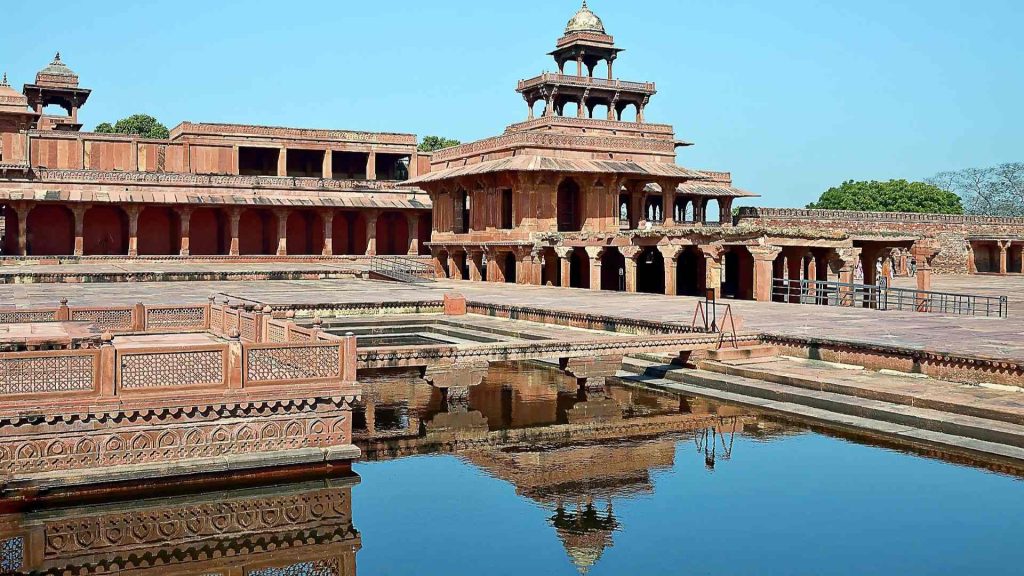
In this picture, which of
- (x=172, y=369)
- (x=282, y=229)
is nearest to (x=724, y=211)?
(x=282, y=229)

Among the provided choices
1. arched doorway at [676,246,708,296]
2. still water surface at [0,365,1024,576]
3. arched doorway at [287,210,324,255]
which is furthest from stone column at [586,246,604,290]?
still water surface at [0,365,1024,576]

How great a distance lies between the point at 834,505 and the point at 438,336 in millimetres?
12886

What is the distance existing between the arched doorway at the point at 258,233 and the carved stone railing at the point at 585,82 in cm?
1222

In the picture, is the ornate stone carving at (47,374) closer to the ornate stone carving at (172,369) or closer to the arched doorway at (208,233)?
the ornate stone carving at (172,369)

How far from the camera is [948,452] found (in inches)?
430

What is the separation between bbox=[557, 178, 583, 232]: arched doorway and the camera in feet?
122

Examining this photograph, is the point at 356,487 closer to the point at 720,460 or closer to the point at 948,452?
the point at 720,460

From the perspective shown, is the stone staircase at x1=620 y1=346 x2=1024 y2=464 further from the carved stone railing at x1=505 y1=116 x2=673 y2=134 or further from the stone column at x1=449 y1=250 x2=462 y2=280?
the carved stone railing at x1=505 y1=116 x2=673 y2=134

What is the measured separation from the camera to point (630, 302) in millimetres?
24891

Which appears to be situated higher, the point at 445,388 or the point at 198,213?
the point at 198,213

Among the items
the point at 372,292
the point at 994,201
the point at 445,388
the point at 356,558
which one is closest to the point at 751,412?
the point at 445,388

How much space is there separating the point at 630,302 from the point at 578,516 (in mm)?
16015

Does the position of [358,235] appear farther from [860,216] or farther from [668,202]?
[860,216]

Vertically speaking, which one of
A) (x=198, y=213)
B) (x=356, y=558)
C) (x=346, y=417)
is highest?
(x=198, y=213)
